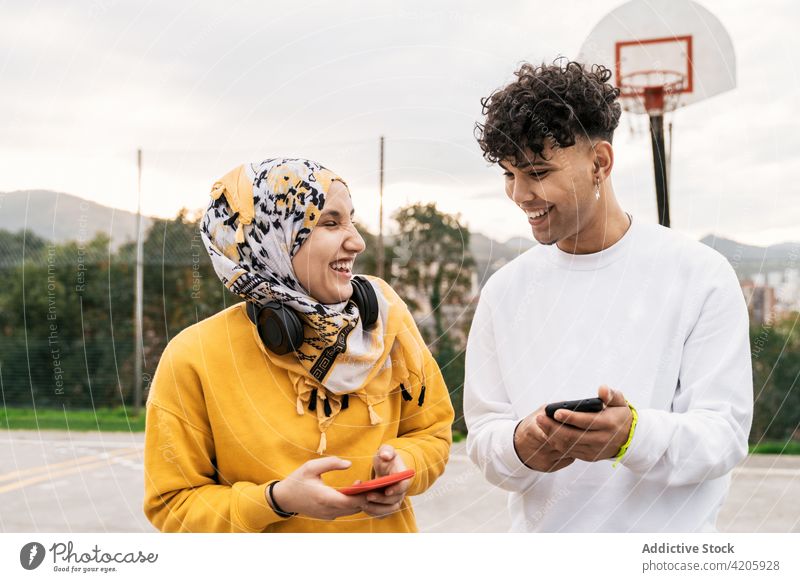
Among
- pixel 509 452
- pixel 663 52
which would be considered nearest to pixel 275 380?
pixel 509 452

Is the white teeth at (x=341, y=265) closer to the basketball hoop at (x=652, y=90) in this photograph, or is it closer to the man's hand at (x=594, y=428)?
the man's hand at (x=594, y=428)

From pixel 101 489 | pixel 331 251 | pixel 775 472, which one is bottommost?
pixel 101 489

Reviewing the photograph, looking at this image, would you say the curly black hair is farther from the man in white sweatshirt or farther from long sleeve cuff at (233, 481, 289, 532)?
long sleeve cuff at (233, 481, 289, 532)

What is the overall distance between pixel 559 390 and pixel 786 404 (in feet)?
4.17

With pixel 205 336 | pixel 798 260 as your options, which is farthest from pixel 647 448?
pixel 798 260

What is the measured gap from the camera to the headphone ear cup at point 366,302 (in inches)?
44.0

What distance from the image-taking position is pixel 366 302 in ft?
3.67

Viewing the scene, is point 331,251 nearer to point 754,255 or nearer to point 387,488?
point 387,488

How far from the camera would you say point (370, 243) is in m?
1.46

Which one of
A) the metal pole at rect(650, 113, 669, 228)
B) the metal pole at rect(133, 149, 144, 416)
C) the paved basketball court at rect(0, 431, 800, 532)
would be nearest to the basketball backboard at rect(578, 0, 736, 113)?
the metal pole at rect(650, 113, 669, 228)

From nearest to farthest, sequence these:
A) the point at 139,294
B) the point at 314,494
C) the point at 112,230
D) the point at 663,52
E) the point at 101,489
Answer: the point at 314,494, the point at 112,230, the point at 139,294, the point at 663,52, the point at 101,489

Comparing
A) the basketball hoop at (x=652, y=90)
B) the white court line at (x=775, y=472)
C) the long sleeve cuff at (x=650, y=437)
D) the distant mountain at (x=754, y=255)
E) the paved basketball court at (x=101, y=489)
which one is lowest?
the paved basketball court at (x=101, y=489)

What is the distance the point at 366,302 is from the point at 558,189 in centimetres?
32

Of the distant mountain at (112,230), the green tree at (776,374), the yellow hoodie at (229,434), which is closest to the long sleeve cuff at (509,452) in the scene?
the yellow hoodie at (229,434)
